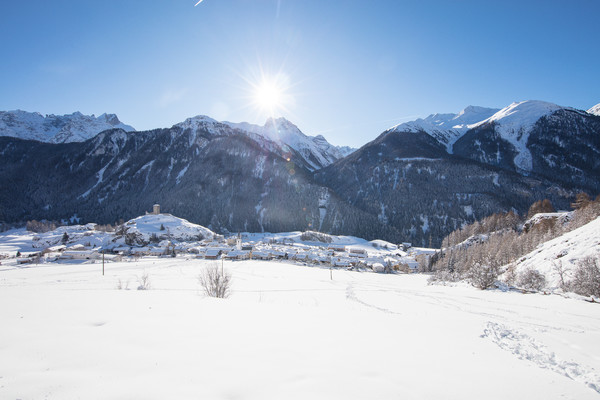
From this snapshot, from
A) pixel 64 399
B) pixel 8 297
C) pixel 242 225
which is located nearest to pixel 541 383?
pixel 64 399

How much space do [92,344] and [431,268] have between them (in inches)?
3859

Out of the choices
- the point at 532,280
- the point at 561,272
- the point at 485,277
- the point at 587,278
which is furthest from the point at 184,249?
the point at 587,278

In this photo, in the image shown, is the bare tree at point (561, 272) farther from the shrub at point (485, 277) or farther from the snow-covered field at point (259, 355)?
the snow-covered field at point (259, 355)

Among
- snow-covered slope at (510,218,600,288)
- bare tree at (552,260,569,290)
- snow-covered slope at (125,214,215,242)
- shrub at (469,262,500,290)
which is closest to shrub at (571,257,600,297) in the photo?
bare tree at (552,260,569,290)

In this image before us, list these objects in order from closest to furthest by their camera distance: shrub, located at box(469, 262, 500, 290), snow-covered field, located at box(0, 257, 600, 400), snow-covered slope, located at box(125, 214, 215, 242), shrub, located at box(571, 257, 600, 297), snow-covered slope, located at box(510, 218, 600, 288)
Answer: snow-covered field, located at box(0, 257, 600, 400) → shrub, located at box(571, 257, 600, 297) → snow-covered slope, located at box(510, 218, 600, 288) → shrub, located at box(469, 262, 500, 290) → snow-covered slope, located at box(125, 214, 215, 242)

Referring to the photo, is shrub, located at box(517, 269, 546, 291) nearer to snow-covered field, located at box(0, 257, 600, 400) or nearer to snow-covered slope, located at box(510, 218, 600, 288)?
snow-covered slope, located at box(510, 218, 600, 288)

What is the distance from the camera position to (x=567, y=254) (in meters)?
32.2

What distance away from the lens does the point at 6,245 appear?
109 meters

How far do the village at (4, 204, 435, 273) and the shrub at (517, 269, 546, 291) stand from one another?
54.8 meters

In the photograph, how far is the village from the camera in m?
85.8

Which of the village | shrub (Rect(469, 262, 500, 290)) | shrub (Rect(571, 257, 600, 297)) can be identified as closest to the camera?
shrub (Rect(571, 257, 600, 297))

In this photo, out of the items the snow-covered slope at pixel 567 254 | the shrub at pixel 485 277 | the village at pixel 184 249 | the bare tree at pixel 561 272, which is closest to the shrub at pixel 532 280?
the snow-covered slope at pixel 567 254

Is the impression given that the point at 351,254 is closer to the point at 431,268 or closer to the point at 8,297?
the point at 431,268

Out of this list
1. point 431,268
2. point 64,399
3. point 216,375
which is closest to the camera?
point 64,399
